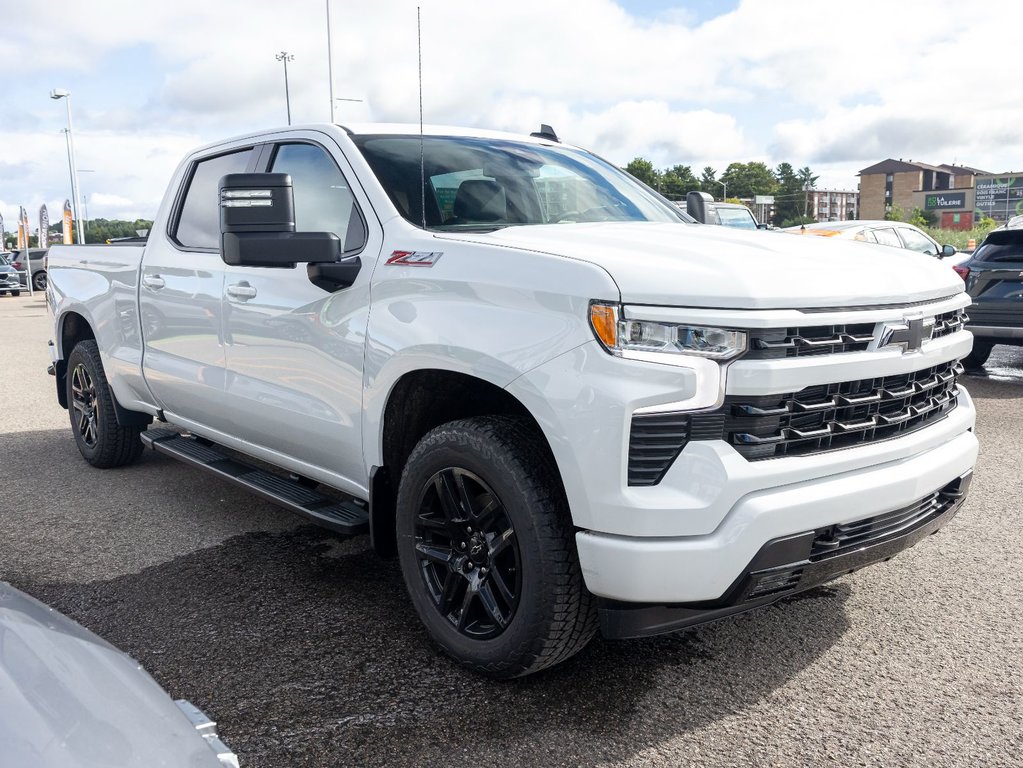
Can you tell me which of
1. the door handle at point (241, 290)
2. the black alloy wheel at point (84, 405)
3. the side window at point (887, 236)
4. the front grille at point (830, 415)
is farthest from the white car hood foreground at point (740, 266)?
the side window at point (887, 236)

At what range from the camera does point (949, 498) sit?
3.12m

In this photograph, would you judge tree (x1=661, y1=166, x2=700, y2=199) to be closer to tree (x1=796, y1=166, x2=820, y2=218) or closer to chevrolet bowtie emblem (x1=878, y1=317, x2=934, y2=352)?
tree (x1=796, y1=166, x2=820, y2=218)

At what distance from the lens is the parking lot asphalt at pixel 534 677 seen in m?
2.66

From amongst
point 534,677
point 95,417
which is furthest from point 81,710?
point 95,417

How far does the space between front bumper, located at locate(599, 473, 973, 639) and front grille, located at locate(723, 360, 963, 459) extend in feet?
0.79

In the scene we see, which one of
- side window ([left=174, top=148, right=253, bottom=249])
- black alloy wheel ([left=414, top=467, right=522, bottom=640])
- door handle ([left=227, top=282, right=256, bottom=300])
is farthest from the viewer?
side window ([left=174, top=148, right=253, bottom=249])

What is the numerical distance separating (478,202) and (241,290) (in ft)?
3.60

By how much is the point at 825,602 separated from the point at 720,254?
1.62 meters

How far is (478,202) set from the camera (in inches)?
143

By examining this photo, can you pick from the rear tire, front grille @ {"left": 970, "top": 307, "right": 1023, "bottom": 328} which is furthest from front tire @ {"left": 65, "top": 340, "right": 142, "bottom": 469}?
the rear tire

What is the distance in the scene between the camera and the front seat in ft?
11.6

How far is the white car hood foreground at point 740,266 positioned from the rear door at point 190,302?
163cm

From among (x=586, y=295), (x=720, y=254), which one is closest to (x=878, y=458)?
(x=720, y=254)

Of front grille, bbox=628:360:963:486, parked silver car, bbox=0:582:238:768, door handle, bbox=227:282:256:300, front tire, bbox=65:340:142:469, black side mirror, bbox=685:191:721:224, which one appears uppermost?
black side mirror, bbox=685:191:721:224
